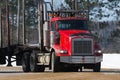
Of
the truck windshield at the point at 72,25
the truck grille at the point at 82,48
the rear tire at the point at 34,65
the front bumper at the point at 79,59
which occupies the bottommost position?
the rear tire at the point at 34,65

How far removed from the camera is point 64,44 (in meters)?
32.3

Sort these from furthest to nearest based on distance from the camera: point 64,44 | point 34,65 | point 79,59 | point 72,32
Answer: point 34,65
point 72,32
point 64,44
point 79,59

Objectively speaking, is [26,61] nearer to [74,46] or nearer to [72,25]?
[72,25]

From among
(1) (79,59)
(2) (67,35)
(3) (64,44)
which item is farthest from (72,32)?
(1) (79,59)

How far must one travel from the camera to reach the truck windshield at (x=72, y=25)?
33.0 m

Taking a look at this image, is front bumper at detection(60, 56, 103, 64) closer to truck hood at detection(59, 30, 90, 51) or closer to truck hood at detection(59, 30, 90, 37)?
truck hood at detection(59, 30, 90, 51)

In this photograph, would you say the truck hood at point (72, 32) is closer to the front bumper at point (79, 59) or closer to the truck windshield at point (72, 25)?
the truck windshield at point (72, 25)

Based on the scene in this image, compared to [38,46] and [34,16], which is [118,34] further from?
[38,46]

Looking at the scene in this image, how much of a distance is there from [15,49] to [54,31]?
626 centimetres

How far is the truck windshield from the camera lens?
1300 inches

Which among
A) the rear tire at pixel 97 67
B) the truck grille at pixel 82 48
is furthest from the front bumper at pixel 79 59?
the rear tire at pixel 97 67

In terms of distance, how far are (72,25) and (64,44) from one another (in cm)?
148

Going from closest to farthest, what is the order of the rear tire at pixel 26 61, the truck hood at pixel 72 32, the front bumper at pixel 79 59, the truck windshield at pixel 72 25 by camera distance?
the front bumper at pixel 79 59, the truck hood at pixel 72 32, the truck windshield at pixel 72 25, the rear tire at pixel 26 61

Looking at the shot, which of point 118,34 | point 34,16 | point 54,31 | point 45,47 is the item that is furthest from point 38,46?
point 34,16
